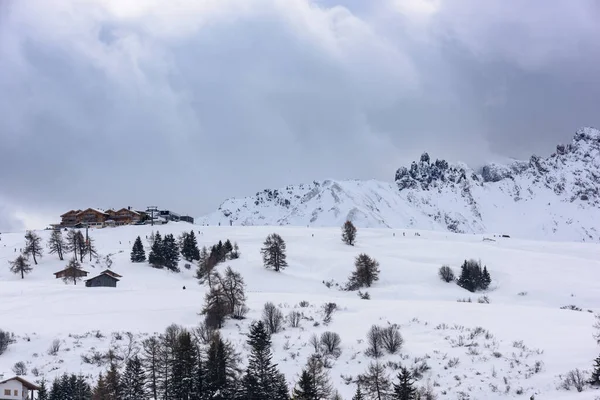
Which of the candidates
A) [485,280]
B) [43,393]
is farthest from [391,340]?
[485,280]

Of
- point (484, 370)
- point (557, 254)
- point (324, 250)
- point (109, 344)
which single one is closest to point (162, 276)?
point (324, 250)

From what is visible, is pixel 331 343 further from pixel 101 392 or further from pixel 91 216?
pixel 91 216

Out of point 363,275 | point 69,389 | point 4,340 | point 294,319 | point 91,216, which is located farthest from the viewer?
point 91,216

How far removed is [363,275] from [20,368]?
45927 mm

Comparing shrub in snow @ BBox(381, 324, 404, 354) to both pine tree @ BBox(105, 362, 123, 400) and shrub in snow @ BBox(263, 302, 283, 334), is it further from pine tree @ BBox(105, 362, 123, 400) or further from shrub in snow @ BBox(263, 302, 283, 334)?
pine tree @ BBox(105, 362, 123, 400)

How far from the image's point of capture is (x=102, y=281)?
72562mm

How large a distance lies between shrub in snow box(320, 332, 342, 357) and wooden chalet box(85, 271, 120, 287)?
38.2 meters

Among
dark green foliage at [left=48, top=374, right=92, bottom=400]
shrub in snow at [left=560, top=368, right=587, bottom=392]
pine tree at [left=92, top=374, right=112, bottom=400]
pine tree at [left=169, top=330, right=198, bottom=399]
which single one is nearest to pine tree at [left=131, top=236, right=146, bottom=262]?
dark green foliage at [left=48, top=374, right=92, bottom=400]

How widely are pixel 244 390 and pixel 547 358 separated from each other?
20.1m

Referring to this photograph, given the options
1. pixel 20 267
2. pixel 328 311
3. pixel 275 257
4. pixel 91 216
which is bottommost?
pixel 328 311

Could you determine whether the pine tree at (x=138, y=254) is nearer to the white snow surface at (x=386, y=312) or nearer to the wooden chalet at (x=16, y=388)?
the white snow surface at (x=386, y=312)

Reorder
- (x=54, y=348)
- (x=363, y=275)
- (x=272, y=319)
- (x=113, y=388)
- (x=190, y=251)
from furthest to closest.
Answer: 1. (x=190, y=251)
2. (x=363, y=275)
3. (x=272, y=319)
4. (x=54, y=348)
5. (x=113, y=388)

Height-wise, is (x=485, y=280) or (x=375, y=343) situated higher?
(x=485, y=280)

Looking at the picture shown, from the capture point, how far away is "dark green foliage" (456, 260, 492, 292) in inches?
3034
